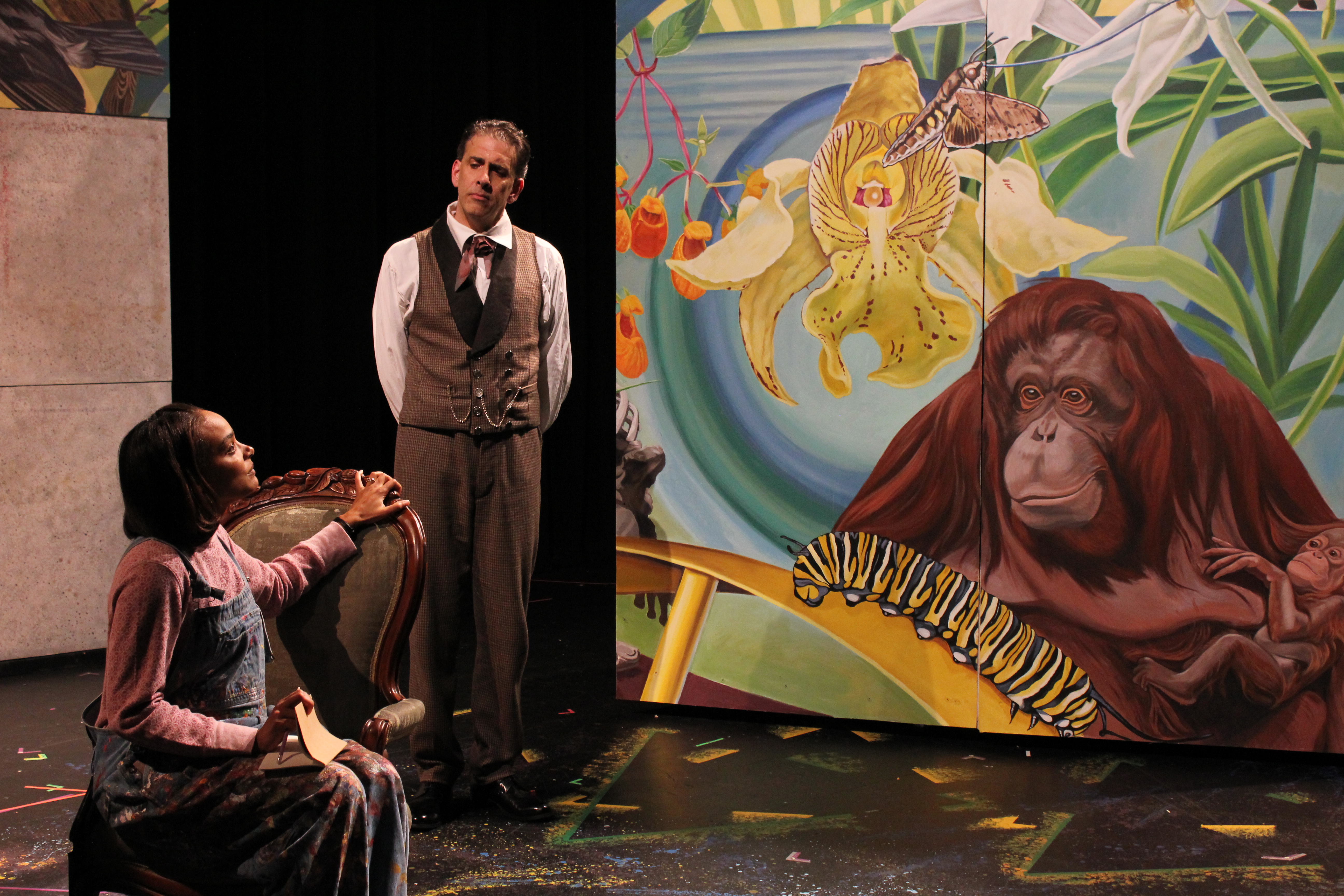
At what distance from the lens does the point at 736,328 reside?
3680 millimetres

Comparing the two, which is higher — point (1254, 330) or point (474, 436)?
point (1254, 330)

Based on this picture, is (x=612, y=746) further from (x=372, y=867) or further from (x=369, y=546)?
(x=372, y=867)

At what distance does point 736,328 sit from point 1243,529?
149cm

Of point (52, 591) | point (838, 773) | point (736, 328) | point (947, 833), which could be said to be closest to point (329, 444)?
point (52, 591)

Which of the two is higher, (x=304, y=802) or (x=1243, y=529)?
(x=1243, y=529)

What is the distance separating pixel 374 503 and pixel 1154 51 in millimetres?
2387

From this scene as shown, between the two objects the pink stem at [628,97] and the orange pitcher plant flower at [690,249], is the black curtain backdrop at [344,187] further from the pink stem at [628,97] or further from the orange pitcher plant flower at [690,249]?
the orange pitcher plant flower at [690,249]

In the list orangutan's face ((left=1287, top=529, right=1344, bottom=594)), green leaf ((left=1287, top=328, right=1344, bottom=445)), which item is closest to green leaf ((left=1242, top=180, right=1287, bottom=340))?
green leaf ((left=1287, top=328, right=1344, bottom=445))

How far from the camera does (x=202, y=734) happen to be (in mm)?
1891

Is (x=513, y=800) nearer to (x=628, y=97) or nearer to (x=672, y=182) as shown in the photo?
(x=672, y=182)

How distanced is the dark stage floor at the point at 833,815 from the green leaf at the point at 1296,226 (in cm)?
126

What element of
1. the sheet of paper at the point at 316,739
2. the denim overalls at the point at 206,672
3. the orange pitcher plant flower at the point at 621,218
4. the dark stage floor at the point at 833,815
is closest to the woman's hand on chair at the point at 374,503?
the denim overalls at the point at 206,672

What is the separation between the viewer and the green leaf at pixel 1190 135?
3301mm

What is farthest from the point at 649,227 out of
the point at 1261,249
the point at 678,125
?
the point at 1261,249
